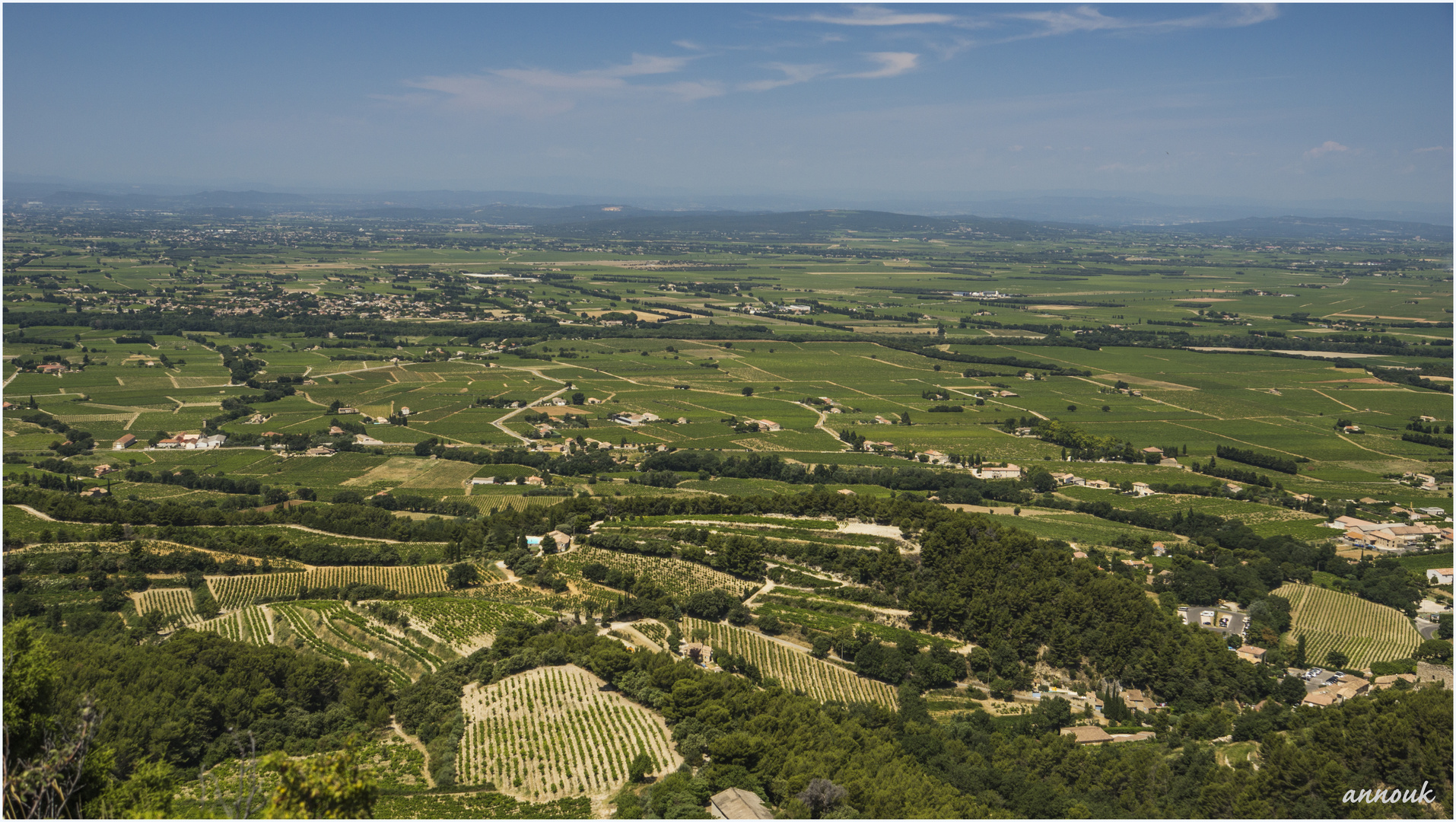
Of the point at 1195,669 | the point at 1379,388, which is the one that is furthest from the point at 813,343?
the point at 1195,669

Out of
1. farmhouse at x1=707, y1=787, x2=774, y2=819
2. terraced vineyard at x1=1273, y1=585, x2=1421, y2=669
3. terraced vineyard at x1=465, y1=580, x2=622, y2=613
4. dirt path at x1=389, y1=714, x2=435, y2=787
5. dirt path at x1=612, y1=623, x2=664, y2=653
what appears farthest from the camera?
terraced vineyard at x1=465, y1=580, x2=622, y2=613

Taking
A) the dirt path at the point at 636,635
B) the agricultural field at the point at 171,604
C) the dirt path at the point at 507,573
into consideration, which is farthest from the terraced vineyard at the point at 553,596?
the agricultural field at the point at 171,604

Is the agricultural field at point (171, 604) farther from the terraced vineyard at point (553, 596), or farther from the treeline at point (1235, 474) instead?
the treeline at point (1235, 474)

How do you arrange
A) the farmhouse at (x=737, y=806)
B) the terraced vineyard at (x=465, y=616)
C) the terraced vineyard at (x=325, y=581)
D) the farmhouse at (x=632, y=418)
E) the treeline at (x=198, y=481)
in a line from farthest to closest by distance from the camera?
1. the farmhouse at (x=632, y=418)
2. the treeline at (x=198, y=481)
3. the terraced vineyard at (x=325, y=581)
4. the terraced vineyard at (x=465, y=616)
5. the farmhouse at (x=737, y=806)

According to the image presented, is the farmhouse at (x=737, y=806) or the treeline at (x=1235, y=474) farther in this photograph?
the treeline at (x=1235, y=474)

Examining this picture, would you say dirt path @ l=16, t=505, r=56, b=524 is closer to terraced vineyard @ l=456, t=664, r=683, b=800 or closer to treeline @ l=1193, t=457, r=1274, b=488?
terraced vineyard @ l=456, t=664, r=683, b=800

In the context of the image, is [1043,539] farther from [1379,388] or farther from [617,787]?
[1379,388]

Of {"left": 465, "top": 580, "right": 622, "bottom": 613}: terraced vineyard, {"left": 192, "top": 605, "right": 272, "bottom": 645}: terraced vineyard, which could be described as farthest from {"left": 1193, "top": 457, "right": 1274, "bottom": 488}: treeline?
{"left": 192, "top": 605, "right": 272, "bottom": 645}: terraced vineyard
